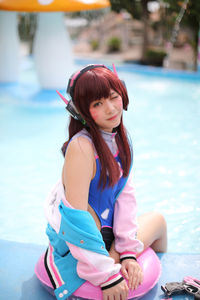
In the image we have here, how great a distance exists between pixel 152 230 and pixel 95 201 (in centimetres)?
42

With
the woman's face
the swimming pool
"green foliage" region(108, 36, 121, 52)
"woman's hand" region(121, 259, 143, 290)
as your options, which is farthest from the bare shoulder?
"green foliage" region(108, 36, 121, 52)

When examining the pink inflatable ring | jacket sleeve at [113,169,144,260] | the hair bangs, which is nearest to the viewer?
the hair bangs

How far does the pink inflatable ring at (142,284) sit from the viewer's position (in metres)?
1.79

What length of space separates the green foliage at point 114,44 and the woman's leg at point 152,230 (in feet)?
41.8

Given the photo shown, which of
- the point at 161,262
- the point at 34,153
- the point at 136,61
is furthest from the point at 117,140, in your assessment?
the point at 136,61

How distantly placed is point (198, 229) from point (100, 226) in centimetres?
122

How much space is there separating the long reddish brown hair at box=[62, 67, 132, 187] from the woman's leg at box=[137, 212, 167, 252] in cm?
36

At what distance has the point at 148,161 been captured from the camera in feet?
13.8

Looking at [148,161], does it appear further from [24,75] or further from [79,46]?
[79,46]

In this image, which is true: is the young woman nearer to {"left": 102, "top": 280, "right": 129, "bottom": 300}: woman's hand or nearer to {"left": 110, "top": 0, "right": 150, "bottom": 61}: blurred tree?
{"left": 102, "top": 280, "right": 129, "bottom": 300}: woman's hand

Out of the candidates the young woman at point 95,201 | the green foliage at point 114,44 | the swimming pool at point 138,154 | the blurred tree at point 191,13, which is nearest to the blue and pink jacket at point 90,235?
the young woman at point 95,201

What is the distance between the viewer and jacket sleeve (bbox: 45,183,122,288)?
1705 millimetres

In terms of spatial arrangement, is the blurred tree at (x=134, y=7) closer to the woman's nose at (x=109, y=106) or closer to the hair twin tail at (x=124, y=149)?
the hair twin tail at (x=124, y=149)

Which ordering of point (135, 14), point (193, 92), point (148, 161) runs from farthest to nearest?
point (135, 14)
point (193, 92)
point (148, 161)
